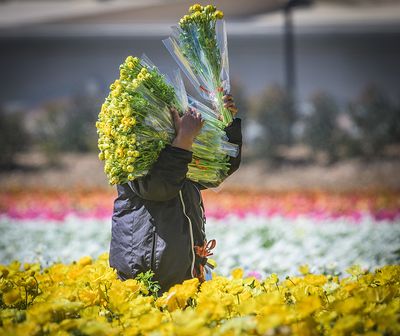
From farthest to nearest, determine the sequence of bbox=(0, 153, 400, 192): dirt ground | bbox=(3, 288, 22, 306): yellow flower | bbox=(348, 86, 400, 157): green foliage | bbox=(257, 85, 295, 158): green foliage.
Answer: bbox=(257, 85, 295, 158): green foliage, bbox=(348, 86, 400, 157): green foliage, bbox=(0, 153, 400, 192): dirt ground, bbox=(3, 288, 22, 306): yellow flower

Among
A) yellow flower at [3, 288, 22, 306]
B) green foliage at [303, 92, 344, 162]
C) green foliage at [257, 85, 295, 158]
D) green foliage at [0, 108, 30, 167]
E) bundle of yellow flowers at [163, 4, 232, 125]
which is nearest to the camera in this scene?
yellow flower at [3, 288, 22, 306]

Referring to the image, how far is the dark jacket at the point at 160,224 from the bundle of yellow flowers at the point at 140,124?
81 mm

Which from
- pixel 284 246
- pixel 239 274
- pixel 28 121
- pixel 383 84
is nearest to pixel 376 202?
pixel 284 246

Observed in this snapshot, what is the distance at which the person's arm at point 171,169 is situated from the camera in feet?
9.20

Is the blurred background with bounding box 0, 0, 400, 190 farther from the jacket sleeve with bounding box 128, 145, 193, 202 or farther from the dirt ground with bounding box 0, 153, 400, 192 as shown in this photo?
the jacket sleeve with bounding box 128, 145, 193, 202

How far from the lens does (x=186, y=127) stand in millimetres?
2879

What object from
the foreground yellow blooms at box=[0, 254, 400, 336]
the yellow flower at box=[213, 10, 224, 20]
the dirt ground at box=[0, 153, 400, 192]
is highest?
the yellow flower at box=[213, 10, 224, 20]

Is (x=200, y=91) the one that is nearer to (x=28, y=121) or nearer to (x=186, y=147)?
(x=186, y=147)

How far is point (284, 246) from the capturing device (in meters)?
5.34

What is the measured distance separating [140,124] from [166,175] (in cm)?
24

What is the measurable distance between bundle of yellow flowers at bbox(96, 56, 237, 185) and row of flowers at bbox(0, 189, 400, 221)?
15.1 ft

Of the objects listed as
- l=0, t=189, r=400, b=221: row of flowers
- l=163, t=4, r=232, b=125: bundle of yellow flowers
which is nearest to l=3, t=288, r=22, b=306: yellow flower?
l=163, t=4, r=232, b=125: bundle of yellow flowers

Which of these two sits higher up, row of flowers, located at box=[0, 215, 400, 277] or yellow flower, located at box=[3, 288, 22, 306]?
yellow flower, located at box=[3, 288, 22, 306]

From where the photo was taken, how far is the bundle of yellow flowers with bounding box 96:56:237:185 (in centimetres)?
278
